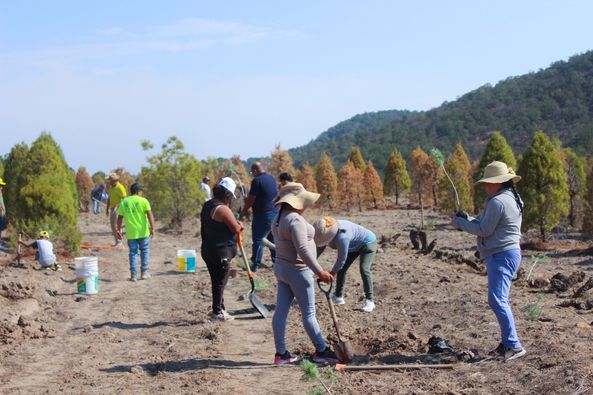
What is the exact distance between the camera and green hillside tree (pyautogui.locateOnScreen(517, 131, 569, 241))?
2003 centimetres

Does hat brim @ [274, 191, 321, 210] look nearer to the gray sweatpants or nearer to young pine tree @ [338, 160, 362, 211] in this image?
the gray sweatpants

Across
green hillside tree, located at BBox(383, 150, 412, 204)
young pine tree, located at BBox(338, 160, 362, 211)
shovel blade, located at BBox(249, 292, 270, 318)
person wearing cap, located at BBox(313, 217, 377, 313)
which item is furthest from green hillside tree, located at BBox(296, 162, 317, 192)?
shovel blade, located at BBox(249, 292, 270, 318)

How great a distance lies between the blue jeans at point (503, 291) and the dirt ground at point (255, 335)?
0.25m

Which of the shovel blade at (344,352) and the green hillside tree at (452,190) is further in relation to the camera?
the green hillside tree at (452,190)

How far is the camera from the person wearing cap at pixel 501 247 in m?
5.34

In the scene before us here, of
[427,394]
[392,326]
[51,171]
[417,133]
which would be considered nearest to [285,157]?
[51,171]

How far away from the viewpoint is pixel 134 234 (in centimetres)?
1010

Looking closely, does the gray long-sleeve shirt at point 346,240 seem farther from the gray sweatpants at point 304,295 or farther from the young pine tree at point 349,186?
the young pine tree at point 349,186

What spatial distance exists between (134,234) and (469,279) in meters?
5.50

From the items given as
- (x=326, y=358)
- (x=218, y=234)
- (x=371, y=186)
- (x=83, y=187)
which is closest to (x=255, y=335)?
(x=218, y=234)

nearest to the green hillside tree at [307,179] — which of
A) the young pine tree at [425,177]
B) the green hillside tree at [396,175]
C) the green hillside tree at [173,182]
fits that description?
the green hillside tree at [396,175]

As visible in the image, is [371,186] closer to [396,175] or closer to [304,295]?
[396,175]

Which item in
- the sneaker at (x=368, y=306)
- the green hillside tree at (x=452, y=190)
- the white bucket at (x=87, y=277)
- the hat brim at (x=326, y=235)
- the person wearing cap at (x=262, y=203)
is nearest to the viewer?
the hat brim at (x=326, y=235)

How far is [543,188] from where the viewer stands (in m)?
20.2
